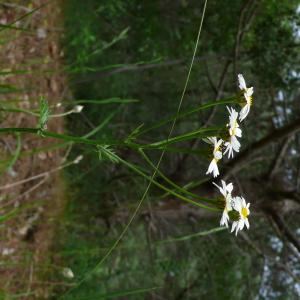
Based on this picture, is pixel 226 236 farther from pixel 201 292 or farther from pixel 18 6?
pixel 18 6

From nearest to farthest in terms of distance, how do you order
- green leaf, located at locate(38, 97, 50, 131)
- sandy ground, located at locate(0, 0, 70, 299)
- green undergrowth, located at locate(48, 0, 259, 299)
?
green leaf, located at locate(38, 97, 50, 131)
sandy ground, located at locate(0, 0, 70, 299)
green undergrowth, located at locate(48, 0, 259, 299)

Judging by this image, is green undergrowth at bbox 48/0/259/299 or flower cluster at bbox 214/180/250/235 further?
green undergrowth at bbox 48/0/259/299

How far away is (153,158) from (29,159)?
98cm

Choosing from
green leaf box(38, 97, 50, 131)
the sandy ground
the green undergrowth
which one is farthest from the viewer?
the green undergrowth

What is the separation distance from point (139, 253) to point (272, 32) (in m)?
1.51

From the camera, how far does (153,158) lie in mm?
3416

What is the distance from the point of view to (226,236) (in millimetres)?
2943

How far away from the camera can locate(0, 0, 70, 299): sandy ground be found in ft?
7.55

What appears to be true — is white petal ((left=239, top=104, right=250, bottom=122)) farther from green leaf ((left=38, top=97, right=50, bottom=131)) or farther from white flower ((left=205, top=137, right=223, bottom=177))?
green leaf ((left=38, top=97, right=50, bottom=131))

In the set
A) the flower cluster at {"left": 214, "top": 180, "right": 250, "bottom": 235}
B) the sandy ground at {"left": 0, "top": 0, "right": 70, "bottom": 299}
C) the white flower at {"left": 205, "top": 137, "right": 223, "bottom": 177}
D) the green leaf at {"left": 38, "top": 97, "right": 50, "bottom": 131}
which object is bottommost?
the flower cluster at {"left": 214, "top": 180, "right": 250, "bottom": 235}

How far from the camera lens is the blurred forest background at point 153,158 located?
2525 mm

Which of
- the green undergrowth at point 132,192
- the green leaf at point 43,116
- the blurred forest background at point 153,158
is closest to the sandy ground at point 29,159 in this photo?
the blurred forest background at point 153,158

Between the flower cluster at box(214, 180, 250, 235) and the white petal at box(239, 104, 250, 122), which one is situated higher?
the white petal at box(239, 104, 250, 122)

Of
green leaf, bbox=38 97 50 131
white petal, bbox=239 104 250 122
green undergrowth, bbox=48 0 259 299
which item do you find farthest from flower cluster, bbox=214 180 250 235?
green undergrowth, bbox=48 0 259 299
